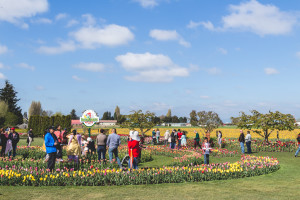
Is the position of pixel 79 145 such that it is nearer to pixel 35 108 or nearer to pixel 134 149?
pixel 134 149

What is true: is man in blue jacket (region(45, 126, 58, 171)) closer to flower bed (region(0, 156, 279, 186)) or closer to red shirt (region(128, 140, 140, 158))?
flower bed (region(0, 156, 279, 186))

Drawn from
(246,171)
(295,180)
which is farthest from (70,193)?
(295,180)

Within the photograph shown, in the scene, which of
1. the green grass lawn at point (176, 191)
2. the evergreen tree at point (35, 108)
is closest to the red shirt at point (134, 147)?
the green grass lawn at point (176, 191)

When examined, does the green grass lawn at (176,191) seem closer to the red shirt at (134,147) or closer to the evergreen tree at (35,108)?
the red shirt at (134,147)

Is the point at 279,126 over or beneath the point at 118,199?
over

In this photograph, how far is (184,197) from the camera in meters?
7.68

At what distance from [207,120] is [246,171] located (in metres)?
28.6

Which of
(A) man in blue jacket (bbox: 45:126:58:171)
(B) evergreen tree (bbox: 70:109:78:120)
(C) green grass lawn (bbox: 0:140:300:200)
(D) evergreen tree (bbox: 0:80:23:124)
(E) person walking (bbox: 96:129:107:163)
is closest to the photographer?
(C) green grass lawn (bbox: 0:140:300:200)

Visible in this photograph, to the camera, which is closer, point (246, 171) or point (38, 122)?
point (246, 171)

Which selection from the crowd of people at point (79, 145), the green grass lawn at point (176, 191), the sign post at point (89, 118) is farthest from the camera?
the sign post at point (89, 118)

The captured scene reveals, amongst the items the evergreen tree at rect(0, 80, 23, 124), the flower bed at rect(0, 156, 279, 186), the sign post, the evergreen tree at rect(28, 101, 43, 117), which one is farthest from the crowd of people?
the evergreen tree at rect(28, 101, 43, 117)

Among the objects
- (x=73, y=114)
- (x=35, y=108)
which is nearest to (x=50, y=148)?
(x=35, y=108)

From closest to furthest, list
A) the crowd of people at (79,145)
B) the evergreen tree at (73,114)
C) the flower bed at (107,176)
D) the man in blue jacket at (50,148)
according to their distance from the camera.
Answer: the flower bed at (107,176) < the man in blue jacket at (50,148) < the crowd of people at (79,145) < the evergreen tree at (73,114)

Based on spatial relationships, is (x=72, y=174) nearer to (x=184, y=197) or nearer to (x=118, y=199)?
(x=118, y=199)
